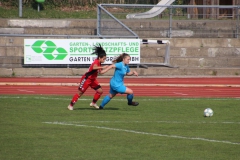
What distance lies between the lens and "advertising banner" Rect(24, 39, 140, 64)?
101 ft

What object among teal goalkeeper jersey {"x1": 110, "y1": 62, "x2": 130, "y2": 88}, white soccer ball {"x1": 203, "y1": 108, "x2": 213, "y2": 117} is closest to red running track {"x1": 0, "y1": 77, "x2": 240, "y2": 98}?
teal goalkeeper jersey {"x1": 110, "y1": 62, "x2": 130, "y2": 88}

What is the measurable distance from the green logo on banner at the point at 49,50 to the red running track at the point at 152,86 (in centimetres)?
145

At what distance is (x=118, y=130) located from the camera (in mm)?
14125

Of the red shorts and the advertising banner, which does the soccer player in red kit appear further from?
the advertising banner

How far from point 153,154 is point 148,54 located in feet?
74.5

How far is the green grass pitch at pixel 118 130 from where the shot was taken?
11.3m

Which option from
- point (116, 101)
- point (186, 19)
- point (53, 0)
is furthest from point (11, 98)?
point (53, 0)

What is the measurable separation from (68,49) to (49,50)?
89cm

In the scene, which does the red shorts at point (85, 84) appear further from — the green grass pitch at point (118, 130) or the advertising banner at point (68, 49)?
the advertising banner at point (68, 49)

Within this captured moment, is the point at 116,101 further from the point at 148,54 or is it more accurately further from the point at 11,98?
the point at 148,54

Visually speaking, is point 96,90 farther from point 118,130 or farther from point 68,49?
point 68,49

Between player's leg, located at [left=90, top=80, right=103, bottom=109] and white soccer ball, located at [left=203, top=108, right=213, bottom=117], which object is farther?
player's leg, located at [left=90, top=80, right=103, bottom=109]

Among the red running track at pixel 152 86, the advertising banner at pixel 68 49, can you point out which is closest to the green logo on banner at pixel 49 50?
the advertising banner at pixel 68 49

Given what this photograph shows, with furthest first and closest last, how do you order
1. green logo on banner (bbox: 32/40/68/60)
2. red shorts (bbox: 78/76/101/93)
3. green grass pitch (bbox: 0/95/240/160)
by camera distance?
green logo on banner (bbox: 32/40/68/60) < red shorts (bbox: 78/76/101/93) < green grass pitch (bbox: 0/95/240/160)
